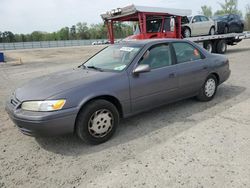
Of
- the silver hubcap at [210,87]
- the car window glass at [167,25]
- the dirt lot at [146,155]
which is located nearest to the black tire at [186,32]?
the car window glass at [167,25]

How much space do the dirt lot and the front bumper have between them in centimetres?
36

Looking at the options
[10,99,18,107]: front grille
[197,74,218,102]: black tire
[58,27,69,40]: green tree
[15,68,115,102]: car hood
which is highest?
[58,27,69,40]: green tree

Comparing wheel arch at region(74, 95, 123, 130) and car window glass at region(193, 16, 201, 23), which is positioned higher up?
car window glass at region(193, 16, 201, 23)

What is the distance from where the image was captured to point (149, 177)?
8.64ft

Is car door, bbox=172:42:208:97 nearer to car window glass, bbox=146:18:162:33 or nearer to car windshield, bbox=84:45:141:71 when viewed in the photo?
car windshield, bbox=84:45:141:71

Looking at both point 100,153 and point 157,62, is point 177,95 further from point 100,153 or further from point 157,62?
point 100,153

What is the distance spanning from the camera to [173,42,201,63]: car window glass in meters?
4.56

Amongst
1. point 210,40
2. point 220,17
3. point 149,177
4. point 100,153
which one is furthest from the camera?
point 220,17

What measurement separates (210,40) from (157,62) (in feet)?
38.9

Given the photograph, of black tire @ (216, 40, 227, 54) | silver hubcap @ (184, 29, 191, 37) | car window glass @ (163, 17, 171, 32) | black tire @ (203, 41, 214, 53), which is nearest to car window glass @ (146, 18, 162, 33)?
car window glass @ (163, 17, 171, 32)

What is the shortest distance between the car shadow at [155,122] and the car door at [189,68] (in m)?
0.39

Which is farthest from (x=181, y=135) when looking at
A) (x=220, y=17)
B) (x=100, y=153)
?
(x=220, y=17)

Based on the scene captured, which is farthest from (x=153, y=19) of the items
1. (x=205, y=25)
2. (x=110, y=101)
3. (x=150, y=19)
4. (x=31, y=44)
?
(x=31, y=44)

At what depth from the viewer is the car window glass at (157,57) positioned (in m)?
4.05
